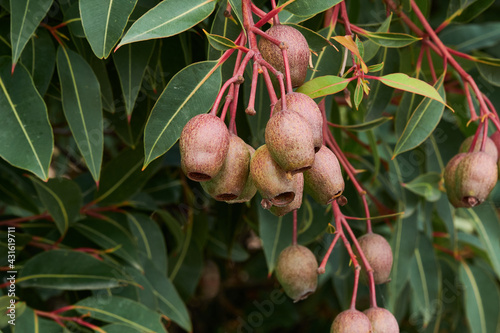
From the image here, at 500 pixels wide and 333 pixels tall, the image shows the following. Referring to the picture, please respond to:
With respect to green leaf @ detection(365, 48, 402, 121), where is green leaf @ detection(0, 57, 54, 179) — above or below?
above

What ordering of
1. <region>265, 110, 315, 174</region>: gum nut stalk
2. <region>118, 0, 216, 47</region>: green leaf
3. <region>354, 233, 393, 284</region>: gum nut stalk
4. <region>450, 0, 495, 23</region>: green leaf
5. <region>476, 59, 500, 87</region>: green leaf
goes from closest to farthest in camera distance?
<region>265, 110, 315, 174</region>: gum nut stalk, <region>118, 0, 216, 47</region>: green leaf, <region>354, 233, 393, 284</region>: gum nut stalk, <region>476, 59, 500, 87</region>: green leaf, <region>450, 0, 495, 23</region>: green leaf

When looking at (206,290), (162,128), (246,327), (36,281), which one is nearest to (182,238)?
(36,281)

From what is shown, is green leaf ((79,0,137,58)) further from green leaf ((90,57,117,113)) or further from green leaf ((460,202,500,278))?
green leaf ((460,202,500,278))

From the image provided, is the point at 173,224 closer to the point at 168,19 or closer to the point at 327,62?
the point at 327,62

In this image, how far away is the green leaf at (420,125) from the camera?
1036 mm

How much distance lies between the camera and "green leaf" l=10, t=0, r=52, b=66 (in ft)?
2.94

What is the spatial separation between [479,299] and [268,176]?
4.22 ft

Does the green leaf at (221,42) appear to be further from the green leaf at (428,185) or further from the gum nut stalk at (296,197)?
Answer: the green leaf at (428,185)

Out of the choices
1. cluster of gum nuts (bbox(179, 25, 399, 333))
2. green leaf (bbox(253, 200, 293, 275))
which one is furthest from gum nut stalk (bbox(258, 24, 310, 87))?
green leaf (bbox(253, 200, 293, 275))

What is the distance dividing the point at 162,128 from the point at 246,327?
5.73 feet

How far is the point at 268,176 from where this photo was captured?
68 centimetres

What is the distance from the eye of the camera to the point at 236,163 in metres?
0.72

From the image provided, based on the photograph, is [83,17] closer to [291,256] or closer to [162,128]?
[162,128]

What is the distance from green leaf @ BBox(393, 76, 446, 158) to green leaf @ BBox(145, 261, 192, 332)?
2.04 ft
